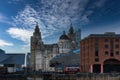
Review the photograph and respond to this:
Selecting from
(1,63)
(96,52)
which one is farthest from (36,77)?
(96,52)

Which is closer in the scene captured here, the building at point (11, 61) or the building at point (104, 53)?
the building at point (11, 61)

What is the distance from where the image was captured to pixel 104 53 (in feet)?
489

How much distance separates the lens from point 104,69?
496 ft

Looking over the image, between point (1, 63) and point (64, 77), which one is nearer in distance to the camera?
point (64, 77)

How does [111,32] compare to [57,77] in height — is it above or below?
above

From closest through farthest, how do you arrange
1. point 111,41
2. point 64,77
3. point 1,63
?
point 64,77, point 1,63, point 111,41

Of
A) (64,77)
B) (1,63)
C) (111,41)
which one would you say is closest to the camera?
(64,77)

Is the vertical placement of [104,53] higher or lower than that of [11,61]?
higher

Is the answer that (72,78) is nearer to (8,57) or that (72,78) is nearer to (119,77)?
(119,77)

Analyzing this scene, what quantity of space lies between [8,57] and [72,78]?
136 feet

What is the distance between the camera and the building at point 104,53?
14875cm

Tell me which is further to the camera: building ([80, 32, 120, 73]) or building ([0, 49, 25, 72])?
building ([80, 32, 120, 73])

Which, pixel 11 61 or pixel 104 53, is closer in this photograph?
pixel 11 61

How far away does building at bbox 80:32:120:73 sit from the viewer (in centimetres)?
14875
